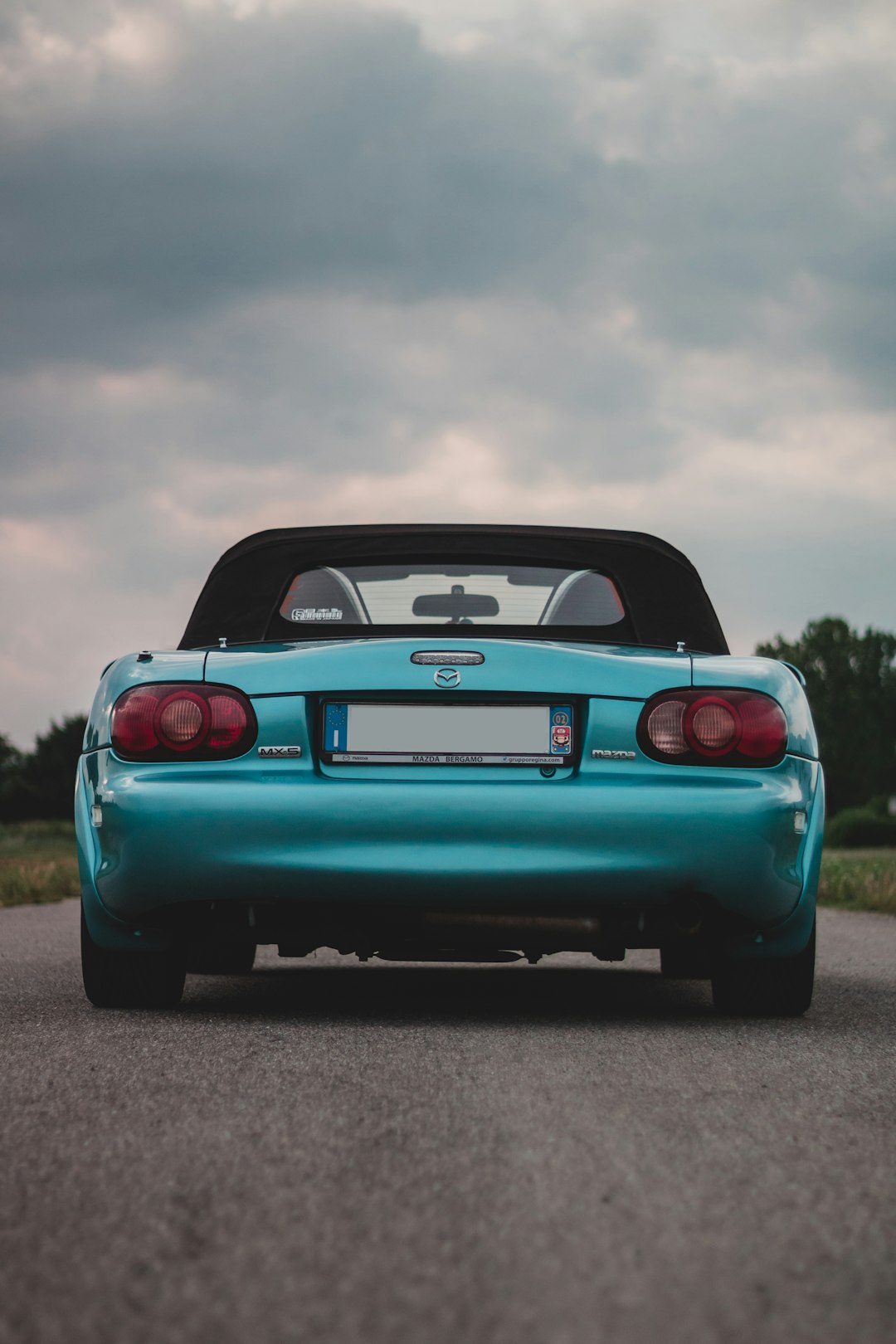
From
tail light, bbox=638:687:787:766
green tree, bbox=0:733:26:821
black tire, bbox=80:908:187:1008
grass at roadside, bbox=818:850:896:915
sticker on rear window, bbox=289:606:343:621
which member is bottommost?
green tree, bbox=0:733:26:821

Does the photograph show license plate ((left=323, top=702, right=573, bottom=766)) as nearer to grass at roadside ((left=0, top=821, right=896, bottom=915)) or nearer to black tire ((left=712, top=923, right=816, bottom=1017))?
black tire ((left=712, top=923, right=816, bottom=1017))

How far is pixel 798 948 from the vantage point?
14.9 ft

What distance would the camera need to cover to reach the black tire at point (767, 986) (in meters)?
4.67

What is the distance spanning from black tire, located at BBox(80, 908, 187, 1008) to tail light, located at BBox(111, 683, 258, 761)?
25.5 inches

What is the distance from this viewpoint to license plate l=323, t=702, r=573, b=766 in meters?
4.27

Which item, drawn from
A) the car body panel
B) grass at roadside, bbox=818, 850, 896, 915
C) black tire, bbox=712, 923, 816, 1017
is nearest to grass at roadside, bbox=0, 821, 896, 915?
grass at roadside, bbox=818, 850, 896, 915

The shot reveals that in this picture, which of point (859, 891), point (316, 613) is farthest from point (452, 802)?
point (859, 891)

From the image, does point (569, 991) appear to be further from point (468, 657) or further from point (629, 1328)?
point (629, 1328)

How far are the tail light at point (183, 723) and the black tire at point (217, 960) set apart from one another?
838 mm

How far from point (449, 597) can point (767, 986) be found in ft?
5.41

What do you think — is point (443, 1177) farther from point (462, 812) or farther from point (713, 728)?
point (713, 728)

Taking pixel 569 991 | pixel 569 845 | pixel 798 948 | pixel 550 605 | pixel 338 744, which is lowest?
pixel 569 991

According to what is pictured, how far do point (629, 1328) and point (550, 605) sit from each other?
11.8 feet

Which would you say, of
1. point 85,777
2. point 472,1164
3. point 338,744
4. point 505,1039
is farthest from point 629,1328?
point 85,777
